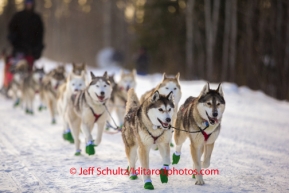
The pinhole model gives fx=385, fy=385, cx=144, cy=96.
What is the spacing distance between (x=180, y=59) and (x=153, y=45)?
5.15ft

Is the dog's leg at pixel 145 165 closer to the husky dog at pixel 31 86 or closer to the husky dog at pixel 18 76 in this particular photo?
the husky dog at pixel 31 86

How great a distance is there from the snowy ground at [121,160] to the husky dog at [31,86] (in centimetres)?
74

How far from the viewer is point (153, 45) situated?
19453 millimetres

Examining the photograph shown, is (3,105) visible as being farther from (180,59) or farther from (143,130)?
(180,59)

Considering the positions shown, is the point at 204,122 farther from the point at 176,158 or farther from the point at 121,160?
the point at 121,160

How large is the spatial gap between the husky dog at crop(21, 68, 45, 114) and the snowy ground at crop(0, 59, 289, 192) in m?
0.74

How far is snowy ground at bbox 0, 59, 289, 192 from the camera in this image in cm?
359

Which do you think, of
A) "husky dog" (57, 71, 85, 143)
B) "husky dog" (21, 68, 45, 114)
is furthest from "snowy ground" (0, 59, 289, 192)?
"husky dog" (21, 68, 45, 114)

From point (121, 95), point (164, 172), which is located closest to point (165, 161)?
point (164, 172)

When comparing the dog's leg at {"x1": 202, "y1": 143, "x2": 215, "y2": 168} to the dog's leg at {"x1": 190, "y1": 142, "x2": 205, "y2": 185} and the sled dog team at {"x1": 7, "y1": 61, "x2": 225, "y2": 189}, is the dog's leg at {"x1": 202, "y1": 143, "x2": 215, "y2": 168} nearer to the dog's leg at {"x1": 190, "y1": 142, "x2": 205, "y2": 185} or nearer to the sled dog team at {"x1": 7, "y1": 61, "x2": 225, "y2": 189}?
the sled dog team at {"x1": 7, "y1": 61, "x2": 225, "y2": 189}

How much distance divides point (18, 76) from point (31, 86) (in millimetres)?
1056

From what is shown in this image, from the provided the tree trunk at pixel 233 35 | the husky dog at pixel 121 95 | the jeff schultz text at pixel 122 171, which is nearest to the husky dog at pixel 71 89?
the husky dog at pixel 121 95

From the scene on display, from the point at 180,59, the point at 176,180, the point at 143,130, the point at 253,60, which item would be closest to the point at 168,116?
the point at 143,130

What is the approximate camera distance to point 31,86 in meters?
8.47
